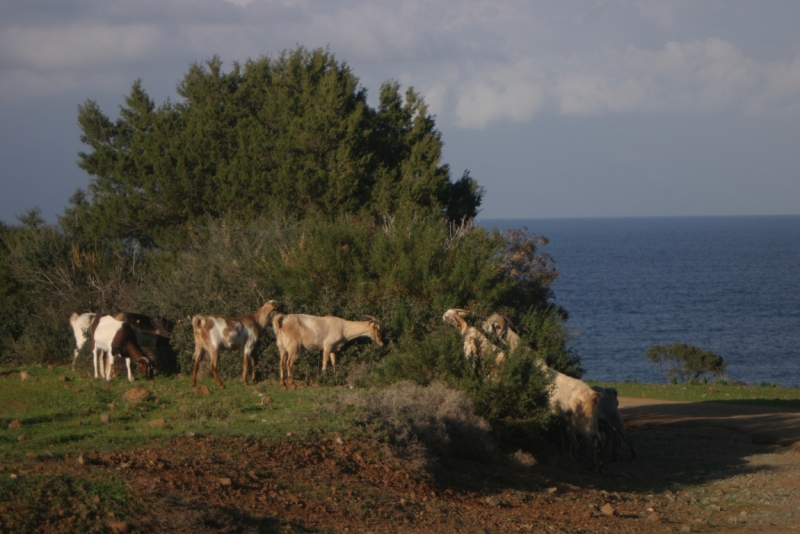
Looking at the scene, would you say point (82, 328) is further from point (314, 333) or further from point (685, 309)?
point (685, 309)

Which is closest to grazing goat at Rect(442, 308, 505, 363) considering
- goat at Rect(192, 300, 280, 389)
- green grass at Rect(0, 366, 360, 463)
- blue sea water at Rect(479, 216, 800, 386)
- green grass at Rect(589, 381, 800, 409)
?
green grass at Rect(0, 366, 360, 463)

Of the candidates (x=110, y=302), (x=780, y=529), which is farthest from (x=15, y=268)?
(x=780, y=529)

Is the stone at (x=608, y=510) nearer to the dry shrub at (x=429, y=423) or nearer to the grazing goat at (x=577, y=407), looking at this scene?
the dry shrub at (x=429, y=423)

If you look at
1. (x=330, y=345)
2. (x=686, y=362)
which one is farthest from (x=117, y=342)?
(x=686, y=362)

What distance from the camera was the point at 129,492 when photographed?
7.78 meters

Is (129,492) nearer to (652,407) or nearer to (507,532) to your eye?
(507,532)

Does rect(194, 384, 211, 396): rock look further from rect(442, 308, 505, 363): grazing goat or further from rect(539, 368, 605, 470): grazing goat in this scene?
rect(539, 368, 605, 470): grazing goat

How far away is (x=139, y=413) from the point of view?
13.3 meters

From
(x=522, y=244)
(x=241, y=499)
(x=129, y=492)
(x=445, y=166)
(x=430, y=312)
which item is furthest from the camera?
(x=445, y=166)

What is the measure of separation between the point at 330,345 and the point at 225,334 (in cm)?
208

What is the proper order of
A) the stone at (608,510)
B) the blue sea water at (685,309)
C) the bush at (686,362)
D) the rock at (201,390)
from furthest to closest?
the blue sea water at (685,309) < the bush at (686,362) < the rock at (201,390) < the stone at (608,510)

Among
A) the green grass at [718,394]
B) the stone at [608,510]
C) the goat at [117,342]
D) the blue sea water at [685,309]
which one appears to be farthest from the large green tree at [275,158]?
the stone at [608,510]

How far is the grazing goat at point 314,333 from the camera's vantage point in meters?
16.3

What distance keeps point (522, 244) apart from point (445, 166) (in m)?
5.19
